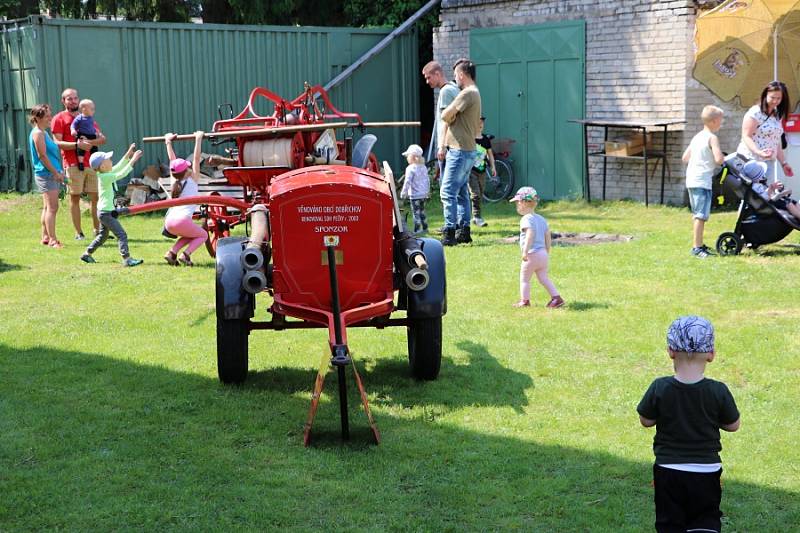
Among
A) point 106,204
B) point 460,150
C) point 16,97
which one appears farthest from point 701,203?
point 16,97

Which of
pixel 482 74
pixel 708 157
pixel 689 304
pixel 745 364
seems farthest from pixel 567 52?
pixel 745 364

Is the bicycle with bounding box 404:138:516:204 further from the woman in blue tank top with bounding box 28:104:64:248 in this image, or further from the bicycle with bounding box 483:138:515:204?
the woman in blue tank top with bounding box 28:104:64:248

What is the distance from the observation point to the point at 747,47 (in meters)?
15.2

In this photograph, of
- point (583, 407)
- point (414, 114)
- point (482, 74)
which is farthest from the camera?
point (414, 114)

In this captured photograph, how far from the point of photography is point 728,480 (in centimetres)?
545

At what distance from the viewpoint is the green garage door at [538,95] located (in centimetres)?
1822

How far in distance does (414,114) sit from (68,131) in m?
9.07

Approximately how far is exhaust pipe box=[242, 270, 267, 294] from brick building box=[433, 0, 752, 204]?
11184mm

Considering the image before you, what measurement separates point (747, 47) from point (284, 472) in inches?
458

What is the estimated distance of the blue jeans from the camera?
13.2 meters

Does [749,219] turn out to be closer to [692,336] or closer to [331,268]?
[331,268]

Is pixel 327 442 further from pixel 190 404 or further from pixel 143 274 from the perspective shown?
pixel 143 274

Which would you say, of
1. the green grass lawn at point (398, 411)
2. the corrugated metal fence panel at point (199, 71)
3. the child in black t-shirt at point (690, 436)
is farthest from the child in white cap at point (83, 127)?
the child in black t-shirt at point (690, 436)

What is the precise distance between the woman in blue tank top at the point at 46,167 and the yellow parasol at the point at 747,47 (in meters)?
8.67
